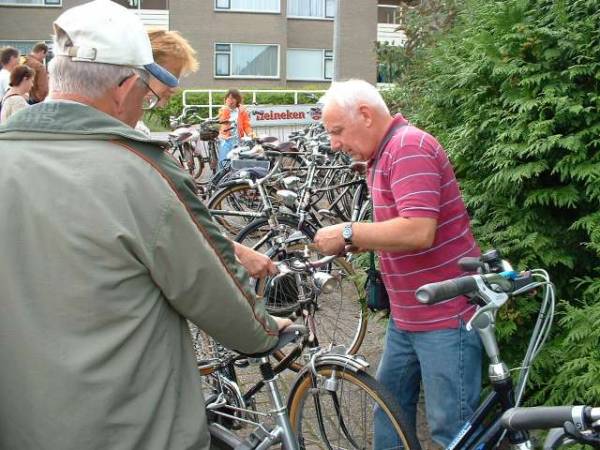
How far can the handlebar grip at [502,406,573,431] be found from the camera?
155 centimetres

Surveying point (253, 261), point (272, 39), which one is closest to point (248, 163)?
point (253, 261)

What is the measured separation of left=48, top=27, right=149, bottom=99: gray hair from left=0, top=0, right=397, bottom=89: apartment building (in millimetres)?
30483

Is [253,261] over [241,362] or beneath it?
over

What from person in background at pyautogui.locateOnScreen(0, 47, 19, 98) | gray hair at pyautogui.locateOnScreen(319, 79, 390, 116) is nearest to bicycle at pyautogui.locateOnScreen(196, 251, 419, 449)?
gray hair at pyautogui.locateOnScreen(319, 79, 390, 116)

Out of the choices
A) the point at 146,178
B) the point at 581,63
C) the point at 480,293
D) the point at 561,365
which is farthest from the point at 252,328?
the point at 581,63

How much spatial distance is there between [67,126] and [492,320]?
145cm

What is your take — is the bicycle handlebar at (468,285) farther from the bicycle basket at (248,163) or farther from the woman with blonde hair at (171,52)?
the bicycle basket at (248,163)

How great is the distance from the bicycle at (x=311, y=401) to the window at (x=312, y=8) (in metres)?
32.7

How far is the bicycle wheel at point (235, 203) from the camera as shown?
21.3 ft

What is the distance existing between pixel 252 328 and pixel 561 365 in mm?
1972

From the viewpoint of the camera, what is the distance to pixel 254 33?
110 feet

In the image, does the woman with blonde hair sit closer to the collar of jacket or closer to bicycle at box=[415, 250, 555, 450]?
the collar of jacket

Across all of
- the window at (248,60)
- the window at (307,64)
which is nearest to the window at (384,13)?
the window at (307,64)

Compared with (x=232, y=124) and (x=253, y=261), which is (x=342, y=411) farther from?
(x=232, y=124)
